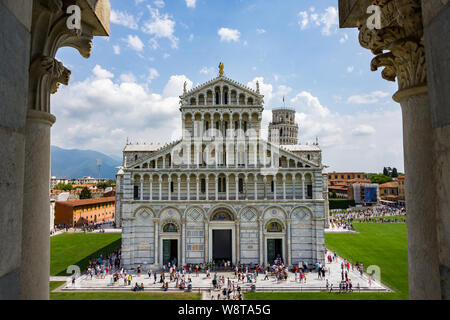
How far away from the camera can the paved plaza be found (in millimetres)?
21906

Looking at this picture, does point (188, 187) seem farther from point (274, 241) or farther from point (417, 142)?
point (417, 142)

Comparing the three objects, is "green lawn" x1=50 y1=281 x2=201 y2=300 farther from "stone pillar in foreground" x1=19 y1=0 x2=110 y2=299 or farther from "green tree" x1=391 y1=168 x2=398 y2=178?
"green tree" x1=391 y1=168 x2=398 y2=178

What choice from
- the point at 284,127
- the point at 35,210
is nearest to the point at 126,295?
the point at 35,210

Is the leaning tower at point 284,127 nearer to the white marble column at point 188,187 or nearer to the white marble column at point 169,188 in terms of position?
the white marble column at point 188,187

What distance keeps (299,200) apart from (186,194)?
10972 mm

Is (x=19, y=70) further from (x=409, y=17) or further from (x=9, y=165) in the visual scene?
(x=409, y=17)

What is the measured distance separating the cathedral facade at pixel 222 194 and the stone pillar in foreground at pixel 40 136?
24111 mm

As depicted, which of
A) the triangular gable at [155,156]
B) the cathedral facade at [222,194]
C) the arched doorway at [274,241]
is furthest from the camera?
the triangular gable at [155,156]

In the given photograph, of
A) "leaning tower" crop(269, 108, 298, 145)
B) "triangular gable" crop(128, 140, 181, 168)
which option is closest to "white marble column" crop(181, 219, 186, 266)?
"triangular gable" crop(128, 140, 181, 168)

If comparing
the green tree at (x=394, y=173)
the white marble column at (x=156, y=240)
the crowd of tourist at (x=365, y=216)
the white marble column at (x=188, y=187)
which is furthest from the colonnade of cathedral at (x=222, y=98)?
the green tree at (x=394, y=173)

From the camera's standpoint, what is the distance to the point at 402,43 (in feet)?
11.8

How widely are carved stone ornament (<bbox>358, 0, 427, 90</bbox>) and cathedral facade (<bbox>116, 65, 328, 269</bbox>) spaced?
78.4ft

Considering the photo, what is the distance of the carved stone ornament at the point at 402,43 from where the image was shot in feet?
11.4

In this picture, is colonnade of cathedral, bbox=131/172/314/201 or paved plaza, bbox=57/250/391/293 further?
colonnade of cathedral, bbox=131/172/314/201
